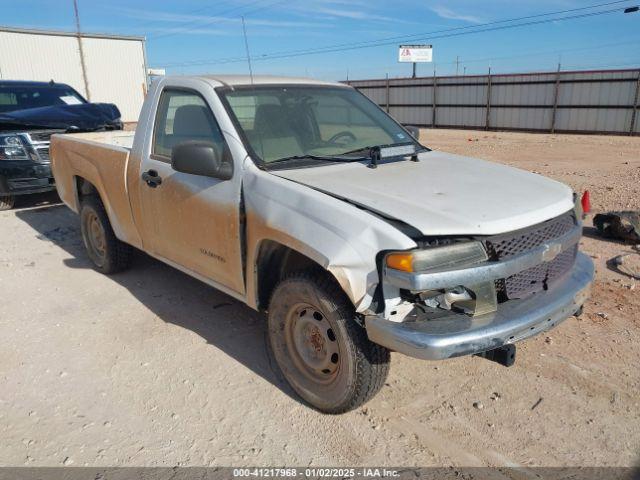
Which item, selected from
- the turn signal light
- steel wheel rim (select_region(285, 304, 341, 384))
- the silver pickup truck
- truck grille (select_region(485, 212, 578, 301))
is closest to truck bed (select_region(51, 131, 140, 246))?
the silver pickup truck

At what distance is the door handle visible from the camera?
3979mm

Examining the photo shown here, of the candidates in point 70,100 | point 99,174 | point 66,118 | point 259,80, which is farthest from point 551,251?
point 70,100

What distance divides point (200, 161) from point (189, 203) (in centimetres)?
53

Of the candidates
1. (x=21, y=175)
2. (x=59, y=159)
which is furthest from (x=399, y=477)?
(x=21, y=175)

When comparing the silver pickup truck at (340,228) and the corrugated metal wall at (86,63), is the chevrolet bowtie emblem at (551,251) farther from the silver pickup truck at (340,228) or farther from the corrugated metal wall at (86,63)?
the corrugated metal wall at (86,63)

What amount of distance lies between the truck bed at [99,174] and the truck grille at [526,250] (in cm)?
297

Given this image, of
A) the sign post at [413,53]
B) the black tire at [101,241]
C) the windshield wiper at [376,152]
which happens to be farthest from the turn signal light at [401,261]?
the sign post at [413,53]

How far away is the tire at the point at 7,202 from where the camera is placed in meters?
8.19

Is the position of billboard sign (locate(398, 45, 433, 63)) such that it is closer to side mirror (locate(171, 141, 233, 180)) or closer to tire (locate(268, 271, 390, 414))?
side mirror (locate(171, 141, 233, 180))

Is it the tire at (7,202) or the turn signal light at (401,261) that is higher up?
the turn signal light at (401,261)

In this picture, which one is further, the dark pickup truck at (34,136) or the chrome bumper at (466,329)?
the dark pickup truck at (34,136)

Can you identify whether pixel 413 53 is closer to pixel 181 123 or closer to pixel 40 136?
pixel 40 136

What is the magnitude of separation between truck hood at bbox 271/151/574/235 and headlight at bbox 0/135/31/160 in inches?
239

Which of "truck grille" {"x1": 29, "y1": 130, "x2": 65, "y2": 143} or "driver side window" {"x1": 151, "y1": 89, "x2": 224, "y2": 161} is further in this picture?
"truck grille" {"x1": 29, "y1": 130, "x2": 65, "y2": 143}
